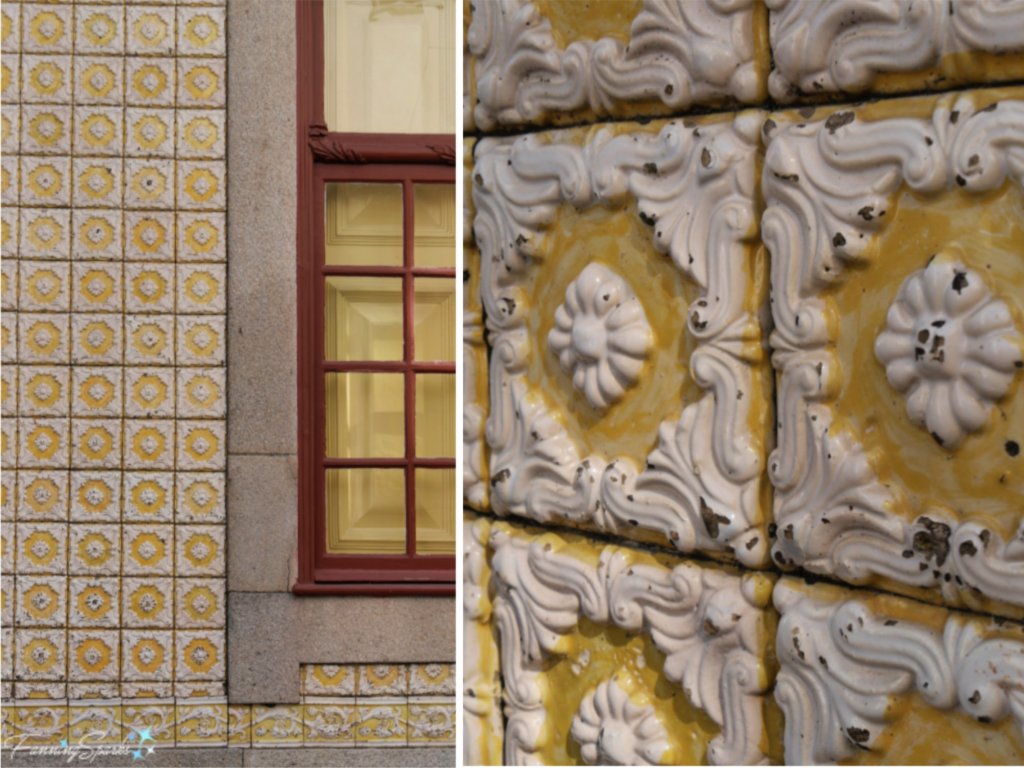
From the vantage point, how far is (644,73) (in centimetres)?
60

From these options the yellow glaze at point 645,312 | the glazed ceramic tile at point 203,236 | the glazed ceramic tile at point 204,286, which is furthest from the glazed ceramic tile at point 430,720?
the yellow glaze at point 645,312

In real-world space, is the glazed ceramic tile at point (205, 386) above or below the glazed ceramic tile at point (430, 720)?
above

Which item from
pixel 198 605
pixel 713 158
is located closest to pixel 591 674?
pixel 713 158

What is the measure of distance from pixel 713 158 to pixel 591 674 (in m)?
0.38

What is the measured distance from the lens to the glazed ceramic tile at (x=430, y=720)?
2350mm

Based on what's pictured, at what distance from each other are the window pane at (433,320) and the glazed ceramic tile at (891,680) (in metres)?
1.96

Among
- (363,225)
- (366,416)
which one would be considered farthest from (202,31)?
(366,416)

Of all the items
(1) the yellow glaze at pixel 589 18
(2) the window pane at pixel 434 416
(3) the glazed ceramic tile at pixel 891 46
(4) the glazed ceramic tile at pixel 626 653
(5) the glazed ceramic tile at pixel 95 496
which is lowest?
(5) the glazed ceramic tile at pixel 95 496

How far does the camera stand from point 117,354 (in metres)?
2.29

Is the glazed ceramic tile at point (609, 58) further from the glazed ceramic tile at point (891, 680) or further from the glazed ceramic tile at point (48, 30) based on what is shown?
the glazed ceramic tile at point (48, 30)

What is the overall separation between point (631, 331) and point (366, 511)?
1931mm

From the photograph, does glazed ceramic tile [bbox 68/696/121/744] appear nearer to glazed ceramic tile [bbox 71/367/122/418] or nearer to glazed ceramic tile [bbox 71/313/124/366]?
glazed ceramic tile [bbox 71/367/122/418]

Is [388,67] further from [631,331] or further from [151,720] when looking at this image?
[631,331]

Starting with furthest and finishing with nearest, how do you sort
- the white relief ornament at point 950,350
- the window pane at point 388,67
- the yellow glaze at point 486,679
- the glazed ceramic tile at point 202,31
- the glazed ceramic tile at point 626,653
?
1. the window pane at point 388,67
2. the glazed ceramic tile at point 202,31
3. the yellow glaze at point 486,679
4. the glazed ceramic tile at point 626,653
5. the white relief ornament at point 950,350
